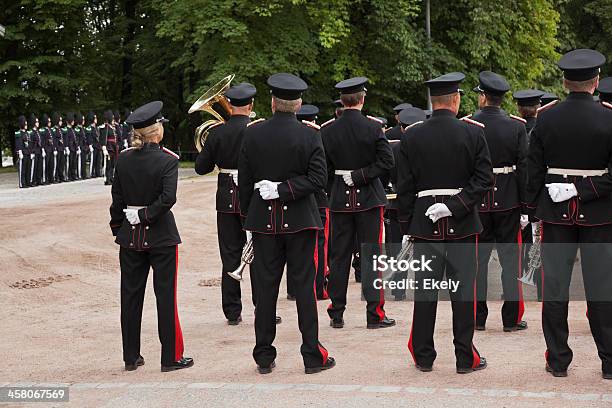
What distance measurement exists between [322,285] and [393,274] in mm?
916

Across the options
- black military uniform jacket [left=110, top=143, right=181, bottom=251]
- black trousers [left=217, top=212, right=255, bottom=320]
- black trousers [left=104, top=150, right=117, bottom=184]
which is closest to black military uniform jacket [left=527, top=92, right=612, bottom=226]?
black military uniform jacket [left=110, top=143, right=181, bottom=251]

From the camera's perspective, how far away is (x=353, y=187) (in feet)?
32.7

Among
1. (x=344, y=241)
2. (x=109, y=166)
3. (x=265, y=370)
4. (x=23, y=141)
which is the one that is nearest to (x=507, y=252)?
(x=344, y=241)

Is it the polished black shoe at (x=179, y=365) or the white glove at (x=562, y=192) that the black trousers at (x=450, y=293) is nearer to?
the white glove at (x=562, y=192)

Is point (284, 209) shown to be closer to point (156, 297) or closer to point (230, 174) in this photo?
point (156, 297)

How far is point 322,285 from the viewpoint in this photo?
11.7 metres

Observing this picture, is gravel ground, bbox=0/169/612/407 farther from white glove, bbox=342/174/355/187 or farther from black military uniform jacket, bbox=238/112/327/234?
white glove, bbox=342/174/355/187

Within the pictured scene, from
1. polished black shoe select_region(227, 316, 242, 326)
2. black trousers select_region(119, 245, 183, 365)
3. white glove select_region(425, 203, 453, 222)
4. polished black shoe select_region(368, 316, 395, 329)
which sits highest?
white glove select_region(425, 203, 453, 222)

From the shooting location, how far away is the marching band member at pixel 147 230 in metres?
8.29

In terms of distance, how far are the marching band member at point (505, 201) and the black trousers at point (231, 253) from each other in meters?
2.40

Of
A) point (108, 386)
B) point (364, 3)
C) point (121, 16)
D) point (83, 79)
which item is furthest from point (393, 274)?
point (121, 16)

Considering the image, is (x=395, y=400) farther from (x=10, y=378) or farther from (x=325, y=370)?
(x=10, y=378)

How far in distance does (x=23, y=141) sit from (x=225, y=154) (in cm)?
2100

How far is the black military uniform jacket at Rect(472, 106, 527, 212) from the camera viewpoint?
956cm
